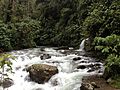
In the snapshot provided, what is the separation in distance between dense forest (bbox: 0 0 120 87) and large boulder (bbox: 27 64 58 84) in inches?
111

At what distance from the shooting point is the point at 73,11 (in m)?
26.8

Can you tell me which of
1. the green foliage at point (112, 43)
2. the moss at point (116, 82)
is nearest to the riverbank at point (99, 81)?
the moss at point (116, 82)

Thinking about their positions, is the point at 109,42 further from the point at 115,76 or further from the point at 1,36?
the point at 1,36

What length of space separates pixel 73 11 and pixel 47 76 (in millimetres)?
16703

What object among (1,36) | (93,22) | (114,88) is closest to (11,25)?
(1,36)

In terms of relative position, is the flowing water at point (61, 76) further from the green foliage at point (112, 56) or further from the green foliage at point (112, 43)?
the green foliage at point (112, 43)

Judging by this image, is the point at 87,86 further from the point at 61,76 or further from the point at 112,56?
the point at 61,76

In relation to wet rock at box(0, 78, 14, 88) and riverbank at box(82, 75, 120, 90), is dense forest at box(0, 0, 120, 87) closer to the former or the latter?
riverbank at box(82, 75, 120, 90)

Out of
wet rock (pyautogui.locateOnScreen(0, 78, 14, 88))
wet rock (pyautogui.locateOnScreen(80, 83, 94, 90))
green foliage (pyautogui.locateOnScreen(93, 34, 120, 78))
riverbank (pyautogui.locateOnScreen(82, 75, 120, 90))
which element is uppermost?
green foliage (pyautogui.locateOnScreen(93, 34, 120, 78))

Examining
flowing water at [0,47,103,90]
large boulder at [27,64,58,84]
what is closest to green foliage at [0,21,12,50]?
flowing water at [0,47,103,90]

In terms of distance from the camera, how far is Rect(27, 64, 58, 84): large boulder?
36.6 feet

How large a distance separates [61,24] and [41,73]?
17454mm

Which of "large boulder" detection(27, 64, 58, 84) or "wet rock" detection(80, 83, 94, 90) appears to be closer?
"wet rock" detection(80, 83, 94, 90)

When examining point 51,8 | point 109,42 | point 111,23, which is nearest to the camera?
point 109,42
